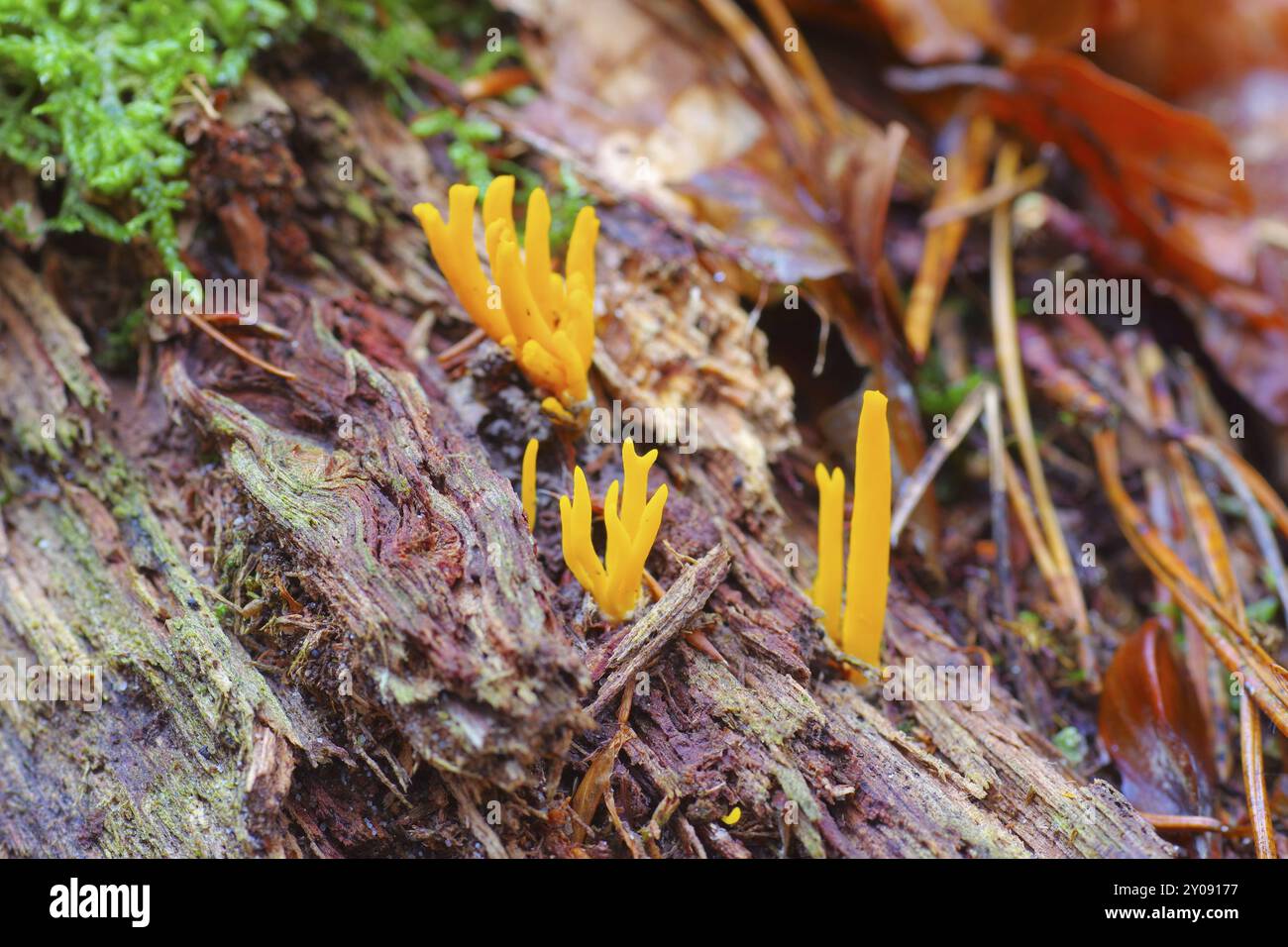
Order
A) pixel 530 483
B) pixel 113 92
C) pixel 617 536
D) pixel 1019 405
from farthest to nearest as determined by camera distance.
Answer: pixel 1019 405 → pixel 113 92 → pixel 530 483 → pixel 617 536

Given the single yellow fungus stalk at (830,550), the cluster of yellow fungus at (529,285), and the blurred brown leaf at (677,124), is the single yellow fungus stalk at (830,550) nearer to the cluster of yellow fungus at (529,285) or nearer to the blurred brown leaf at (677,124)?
the cluster of yellow fungus at (529,285)

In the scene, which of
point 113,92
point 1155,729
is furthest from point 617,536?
point 113,92

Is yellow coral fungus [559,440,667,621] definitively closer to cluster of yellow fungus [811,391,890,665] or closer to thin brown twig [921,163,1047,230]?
cluster of yellow fungus [811,391,890,665]

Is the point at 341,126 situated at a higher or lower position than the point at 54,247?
higher

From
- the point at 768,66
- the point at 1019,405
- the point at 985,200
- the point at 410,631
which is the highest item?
the point at 768,66

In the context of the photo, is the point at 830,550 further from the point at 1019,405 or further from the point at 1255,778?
the point at 1019,405
